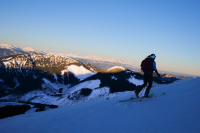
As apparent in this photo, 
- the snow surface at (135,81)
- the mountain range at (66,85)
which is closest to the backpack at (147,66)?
the mountain range at (66,85)

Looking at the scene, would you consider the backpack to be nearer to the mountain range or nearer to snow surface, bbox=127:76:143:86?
the mountain range

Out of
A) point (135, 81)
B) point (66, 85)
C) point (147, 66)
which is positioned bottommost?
point (66, 85)

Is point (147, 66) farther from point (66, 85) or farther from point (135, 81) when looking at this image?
point (66, 85)

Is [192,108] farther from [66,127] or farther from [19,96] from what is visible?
[19,96]

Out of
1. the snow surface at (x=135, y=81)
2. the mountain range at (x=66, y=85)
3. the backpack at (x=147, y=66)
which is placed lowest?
the mountain range at (x=66, y=85)

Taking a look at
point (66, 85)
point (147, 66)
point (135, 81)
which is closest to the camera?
point (147, 66)

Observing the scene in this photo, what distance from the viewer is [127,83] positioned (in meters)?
90.4

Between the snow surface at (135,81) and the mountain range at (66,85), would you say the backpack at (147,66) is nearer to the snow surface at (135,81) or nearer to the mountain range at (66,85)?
the mountain range at (66,85)

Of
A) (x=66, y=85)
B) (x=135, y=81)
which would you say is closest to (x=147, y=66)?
(x=135, y=81)

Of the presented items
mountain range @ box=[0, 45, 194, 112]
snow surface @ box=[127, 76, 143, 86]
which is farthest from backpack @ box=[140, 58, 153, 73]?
snow surface @ box=[127, 76, 143, 86]

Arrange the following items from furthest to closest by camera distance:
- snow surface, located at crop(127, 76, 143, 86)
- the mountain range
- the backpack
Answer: snow surface, located at crop(127, 76, 143, 86), the mountain range, the backpack

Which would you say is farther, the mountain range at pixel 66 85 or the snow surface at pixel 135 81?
the snow surface at pixel 135 81

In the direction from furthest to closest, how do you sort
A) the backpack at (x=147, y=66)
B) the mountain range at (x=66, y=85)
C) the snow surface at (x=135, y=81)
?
the snow surface at (x=135, y=81), the mountain range at (x=66, y=85), the backpack at (x=147, y=66)

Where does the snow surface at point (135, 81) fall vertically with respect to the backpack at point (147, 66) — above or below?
below
